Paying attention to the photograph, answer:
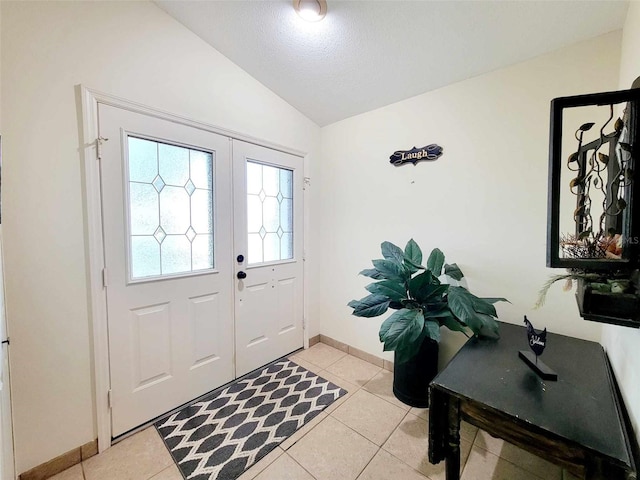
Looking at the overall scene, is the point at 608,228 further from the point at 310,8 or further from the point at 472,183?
the point at 310,8

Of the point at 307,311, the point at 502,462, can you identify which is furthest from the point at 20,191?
the point at 502,462

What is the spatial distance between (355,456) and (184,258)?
5.53ft

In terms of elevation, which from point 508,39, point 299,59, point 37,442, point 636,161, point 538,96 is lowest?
point 37,442

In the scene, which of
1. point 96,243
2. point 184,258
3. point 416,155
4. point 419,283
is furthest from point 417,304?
point 96,243

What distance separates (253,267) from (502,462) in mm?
2072

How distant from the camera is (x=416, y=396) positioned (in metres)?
1.89

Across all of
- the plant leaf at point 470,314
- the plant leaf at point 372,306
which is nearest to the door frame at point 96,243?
the plant leaf at point 372,306

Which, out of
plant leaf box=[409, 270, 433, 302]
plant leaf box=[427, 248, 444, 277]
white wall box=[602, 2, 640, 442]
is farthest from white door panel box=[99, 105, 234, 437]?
white wall box=[602, 2, 640, 442]

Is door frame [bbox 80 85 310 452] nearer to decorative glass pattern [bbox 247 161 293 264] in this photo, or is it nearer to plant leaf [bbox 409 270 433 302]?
decorative glass pattern [bbox 247 161 293 264]

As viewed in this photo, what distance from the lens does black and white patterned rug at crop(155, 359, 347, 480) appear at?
58.2 inches

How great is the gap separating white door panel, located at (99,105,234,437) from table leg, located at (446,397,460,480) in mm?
1661

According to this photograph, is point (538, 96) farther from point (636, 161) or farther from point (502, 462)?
point (502, 462)

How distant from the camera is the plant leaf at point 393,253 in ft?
6.27

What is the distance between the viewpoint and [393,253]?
1.94 metres
